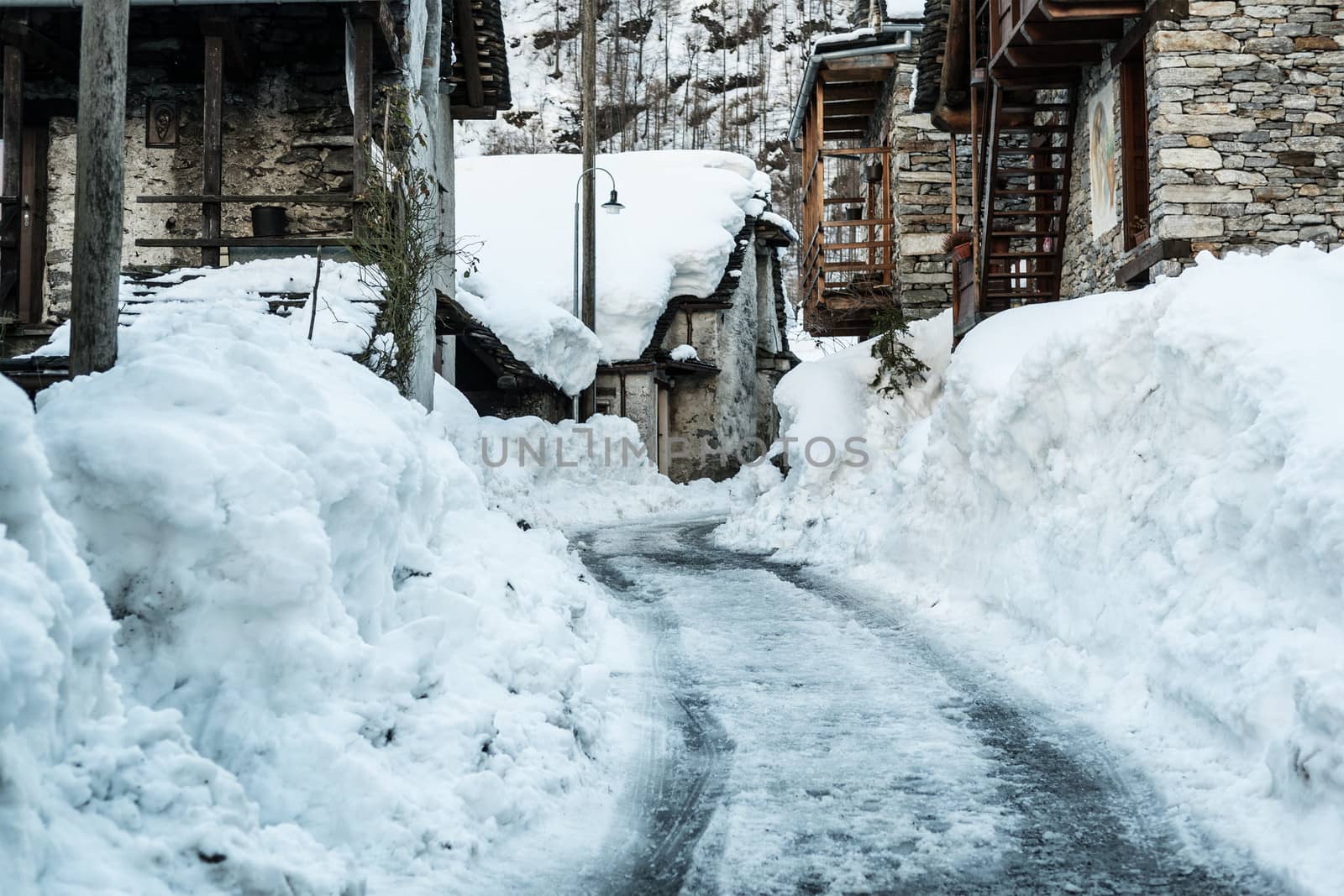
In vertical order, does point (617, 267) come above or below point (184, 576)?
above

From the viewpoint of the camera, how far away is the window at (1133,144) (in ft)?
35.7

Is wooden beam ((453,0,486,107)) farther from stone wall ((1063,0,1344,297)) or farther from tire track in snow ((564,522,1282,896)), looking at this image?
tire track in snow ((564,522,1282,896))

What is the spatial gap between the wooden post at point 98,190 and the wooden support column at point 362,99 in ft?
18.0

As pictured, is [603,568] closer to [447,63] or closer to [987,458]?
[987,458]

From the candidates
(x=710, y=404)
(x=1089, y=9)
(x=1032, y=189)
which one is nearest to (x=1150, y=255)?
(x=1089, y=9)

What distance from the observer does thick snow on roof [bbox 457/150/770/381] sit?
18062mm

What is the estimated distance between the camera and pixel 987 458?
8453mm

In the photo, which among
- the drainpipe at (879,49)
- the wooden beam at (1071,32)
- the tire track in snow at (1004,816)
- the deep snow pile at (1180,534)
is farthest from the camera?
the drainpipe at (879,49)

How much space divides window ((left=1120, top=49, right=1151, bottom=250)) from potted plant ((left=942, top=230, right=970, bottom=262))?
2.28 meters

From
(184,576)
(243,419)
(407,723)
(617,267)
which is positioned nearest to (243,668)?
(184,576)

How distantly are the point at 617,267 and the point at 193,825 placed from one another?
796 inches

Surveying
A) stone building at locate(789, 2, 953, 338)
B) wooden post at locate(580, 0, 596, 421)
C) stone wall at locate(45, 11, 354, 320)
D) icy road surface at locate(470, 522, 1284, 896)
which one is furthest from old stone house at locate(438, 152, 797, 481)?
icy road surface at locate(470, 522, 1284, 896)

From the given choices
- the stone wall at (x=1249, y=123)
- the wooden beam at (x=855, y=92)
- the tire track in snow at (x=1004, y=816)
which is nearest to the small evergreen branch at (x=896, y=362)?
the stone wall at (x=1249, y=123)

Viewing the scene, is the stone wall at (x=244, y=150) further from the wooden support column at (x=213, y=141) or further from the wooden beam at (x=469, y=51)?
the wooden beam at (x=469, y=51)
